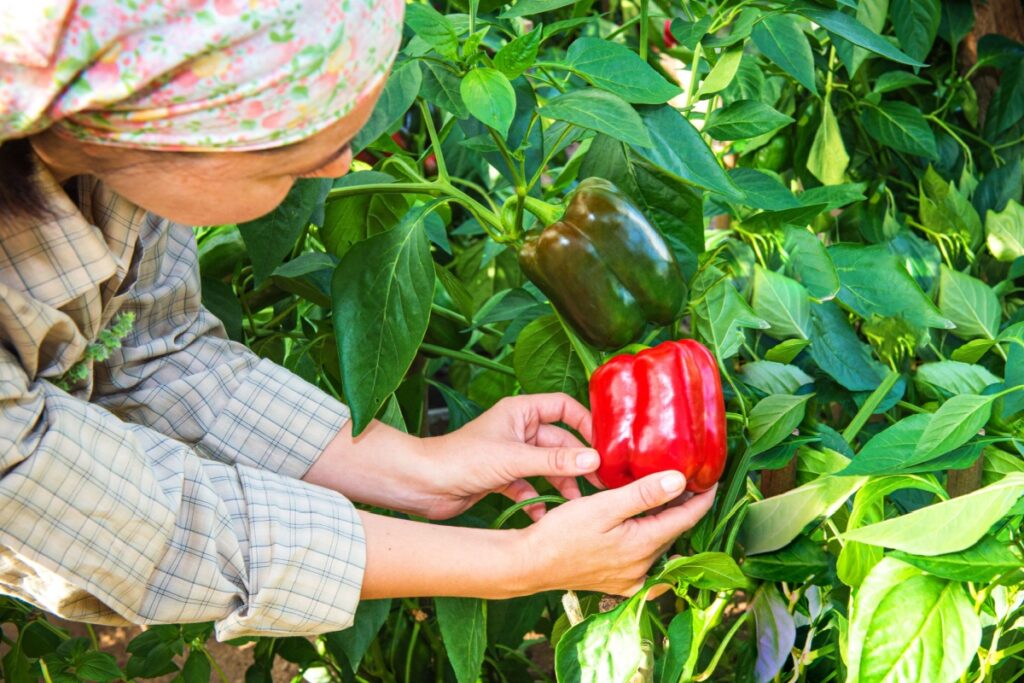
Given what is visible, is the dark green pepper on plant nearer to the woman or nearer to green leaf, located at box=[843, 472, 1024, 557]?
the woman

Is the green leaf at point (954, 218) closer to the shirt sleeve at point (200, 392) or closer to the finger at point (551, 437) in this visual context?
the finger at point (551, 437)

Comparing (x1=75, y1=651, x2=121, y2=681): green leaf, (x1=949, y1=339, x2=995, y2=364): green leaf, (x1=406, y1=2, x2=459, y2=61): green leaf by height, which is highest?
(x1=406, y1=2, x2=459, y2=61): green leaf

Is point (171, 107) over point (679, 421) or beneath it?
over

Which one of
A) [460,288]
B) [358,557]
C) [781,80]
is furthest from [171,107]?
[781,80]

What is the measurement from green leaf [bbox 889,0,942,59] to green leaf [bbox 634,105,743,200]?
0.50 metres

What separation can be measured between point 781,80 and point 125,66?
104 cm

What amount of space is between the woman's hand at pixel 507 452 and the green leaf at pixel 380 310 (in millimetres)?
130

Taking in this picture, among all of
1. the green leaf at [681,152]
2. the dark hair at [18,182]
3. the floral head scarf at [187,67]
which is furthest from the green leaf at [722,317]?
the dark hair at [18,182]

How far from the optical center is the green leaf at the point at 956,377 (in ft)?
3.21

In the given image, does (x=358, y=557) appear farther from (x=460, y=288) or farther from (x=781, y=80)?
(x=781, y=80)

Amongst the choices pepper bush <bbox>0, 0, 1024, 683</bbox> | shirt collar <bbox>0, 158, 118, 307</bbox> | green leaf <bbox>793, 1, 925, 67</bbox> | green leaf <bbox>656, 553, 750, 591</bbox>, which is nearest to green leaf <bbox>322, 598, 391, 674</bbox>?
pepper bush <bbox>0, 0, 1024, 683</bbox>

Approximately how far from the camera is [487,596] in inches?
35.2

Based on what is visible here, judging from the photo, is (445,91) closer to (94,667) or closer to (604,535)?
(604,535)

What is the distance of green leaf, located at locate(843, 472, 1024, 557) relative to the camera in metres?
0.73
